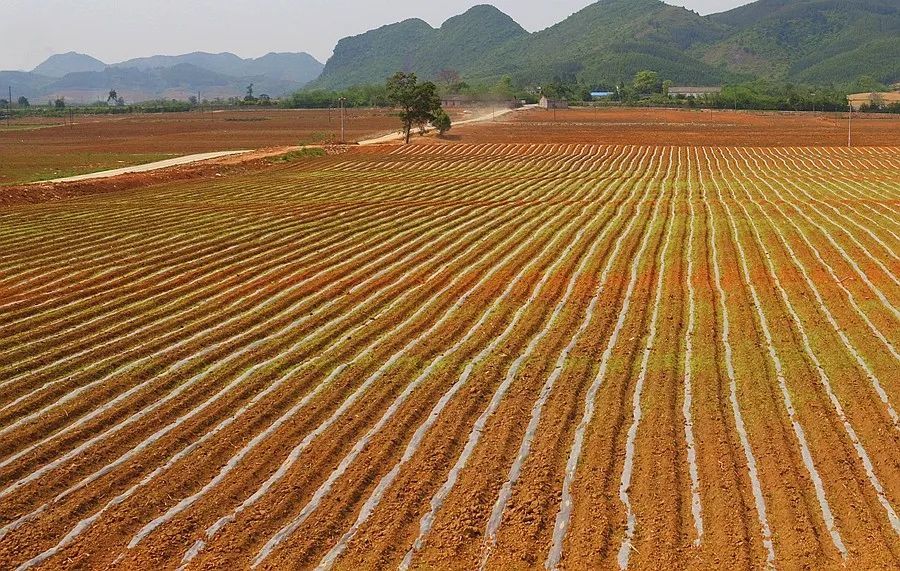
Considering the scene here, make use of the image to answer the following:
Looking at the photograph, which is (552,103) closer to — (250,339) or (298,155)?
(298,155)

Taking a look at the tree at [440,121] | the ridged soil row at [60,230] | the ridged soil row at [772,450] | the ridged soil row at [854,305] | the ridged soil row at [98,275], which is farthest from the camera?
the tree at [440,121]

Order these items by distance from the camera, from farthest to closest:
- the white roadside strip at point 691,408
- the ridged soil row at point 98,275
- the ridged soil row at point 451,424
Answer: the ridged soil row at point 98,275 < the white roadside strip at point 691,408 < the ridged soil row at point 451,424

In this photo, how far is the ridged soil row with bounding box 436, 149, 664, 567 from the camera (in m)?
9.29

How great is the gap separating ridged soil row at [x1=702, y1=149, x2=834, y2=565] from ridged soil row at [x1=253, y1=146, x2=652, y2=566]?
3.83 m

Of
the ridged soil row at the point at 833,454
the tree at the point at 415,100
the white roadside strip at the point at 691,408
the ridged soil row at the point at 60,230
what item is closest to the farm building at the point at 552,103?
the tree at the point at 415,100

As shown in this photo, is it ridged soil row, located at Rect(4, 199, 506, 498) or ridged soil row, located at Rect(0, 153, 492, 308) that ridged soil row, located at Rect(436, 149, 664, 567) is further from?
ridged soil row, located at Rect(0, 153, 492, 308)

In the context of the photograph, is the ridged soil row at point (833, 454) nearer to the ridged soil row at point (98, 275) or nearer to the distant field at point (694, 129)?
the ridged soil row at point (98, 275)

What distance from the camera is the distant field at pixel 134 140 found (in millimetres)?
58584

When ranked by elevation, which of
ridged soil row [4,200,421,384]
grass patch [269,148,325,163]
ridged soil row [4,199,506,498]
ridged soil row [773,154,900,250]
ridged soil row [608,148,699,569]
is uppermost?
grass patch [269,148,325,163]

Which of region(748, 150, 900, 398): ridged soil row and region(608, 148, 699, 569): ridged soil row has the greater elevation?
region(748, 150, 900, 398): ridged soil row

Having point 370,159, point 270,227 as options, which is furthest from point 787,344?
point 370,159

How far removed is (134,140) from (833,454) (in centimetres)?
8989

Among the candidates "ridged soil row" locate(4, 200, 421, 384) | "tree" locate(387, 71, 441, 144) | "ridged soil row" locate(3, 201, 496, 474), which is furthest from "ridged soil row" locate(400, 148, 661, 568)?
"tree" locate(387, 71, 441, 144)

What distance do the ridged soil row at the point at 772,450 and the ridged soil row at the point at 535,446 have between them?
258 centimetres
